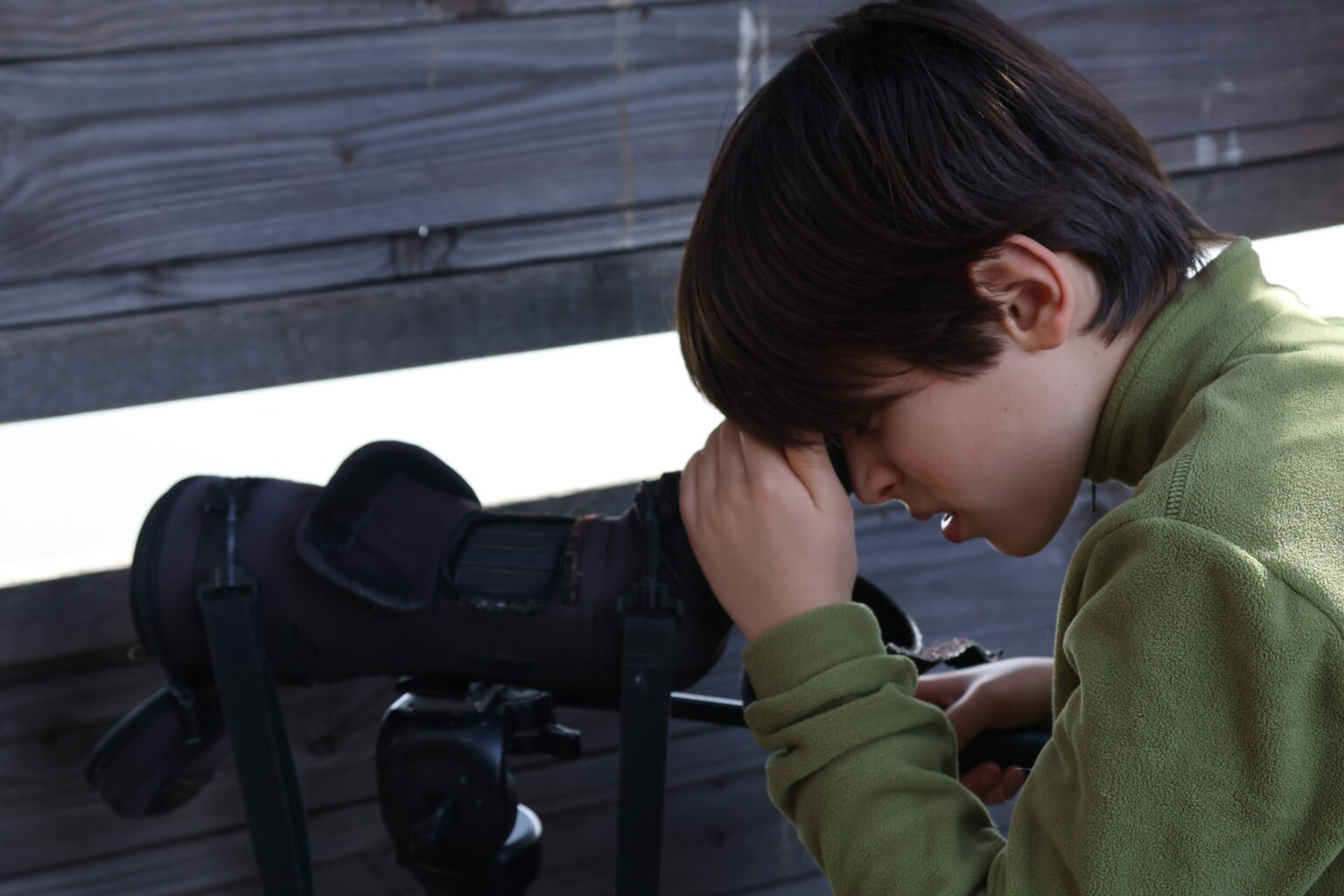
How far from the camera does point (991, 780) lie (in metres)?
0.90

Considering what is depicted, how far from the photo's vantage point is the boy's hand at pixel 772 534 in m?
0.84

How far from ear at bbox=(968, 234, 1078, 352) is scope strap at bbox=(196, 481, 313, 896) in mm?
556

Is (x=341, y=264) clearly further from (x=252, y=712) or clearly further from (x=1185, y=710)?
(x=1185, y=710)

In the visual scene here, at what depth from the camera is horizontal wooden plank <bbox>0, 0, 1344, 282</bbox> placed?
3.65ft

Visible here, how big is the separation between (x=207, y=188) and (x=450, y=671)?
53cm

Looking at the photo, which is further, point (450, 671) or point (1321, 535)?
point (450, 671)

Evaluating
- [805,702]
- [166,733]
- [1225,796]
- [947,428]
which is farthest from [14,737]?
[1225,796]

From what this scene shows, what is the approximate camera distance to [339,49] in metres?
1.16

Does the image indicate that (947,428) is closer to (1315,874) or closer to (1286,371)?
(1286,371)

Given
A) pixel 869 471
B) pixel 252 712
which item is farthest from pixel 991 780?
pixel 252 712

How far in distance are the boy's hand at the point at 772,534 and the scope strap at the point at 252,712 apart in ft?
1.07

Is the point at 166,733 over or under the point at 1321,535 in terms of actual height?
under

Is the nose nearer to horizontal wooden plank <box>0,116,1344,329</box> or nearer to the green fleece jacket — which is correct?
the green fleece jacket

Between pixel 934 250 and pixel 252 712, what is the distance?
0.58 meters
